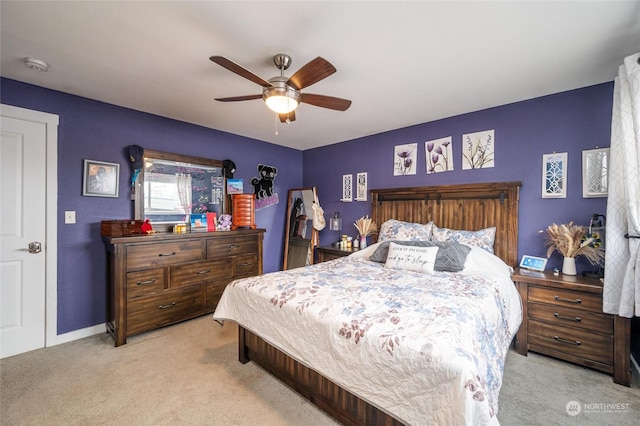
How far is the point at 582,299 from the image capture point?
7.11ft

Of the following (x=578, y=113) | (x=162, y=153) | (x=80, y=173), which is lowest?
(x=80, y=173)

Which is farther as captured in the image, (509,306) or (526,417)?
(509,306)

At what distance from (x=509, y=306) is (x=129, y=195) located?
3.95 m

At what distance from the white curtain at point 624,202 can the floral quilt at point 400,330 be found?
65 centimetres

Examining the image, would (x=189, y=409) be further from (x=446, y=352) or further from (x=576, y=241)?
(x=576, y=241)

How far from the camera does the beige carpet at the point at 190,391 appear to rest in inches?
65.8

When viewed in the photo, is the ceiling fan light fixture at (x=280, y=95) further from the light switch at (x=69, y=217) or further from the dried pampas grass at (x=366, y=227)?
the light switch at (x=69, y=217)

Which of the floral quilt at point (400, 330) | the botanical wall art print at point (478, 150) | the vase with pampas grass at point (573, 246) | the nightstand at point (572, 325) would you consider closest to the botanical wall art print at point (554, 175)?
the vase with pampas grass at point (573, 246)

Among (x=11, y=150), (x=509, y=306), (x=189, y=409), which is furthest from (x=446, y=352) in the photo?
(x=11, y=150)

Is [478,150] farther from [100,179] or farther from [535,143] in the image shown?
[100,179]

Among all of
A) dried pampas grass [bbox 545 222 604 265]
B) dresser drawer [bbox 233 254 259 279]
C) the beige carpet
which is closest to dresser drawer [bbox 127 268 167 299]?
the beige carpet

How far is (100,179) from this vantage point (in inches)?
111

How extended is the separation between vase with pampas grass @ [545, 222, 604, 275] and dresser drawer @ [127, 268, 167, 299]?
3952 millimetres

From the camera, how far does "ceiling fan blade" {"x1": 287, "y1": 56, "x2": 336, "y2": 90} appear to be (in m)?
1.60
